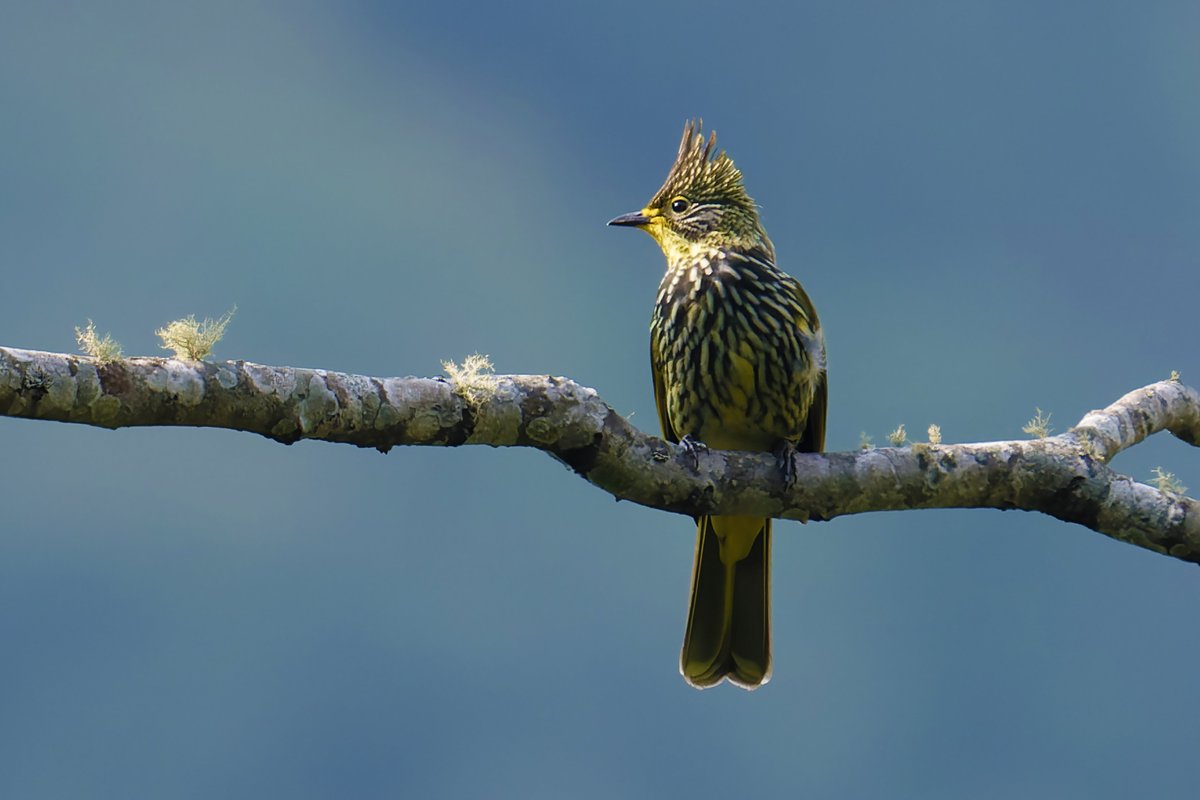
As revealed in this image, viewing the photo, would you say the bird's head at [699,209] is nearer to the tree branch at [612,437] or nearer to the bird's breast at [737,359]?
the bird's breast at [737,359]

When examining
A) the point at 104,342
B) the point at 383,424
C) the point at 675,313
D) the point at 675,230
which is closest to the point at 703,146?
the point at 675,230

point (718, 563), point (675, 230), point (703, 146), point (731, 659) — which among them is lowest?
point (731, 659)

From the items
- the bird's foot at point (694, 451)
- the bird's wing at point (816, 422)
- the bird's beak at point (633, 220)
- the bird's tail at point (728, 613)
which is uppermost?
the bird's beak at point (633, 220)

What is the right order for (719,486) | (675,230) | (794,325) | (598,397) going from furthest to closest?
1. (675,230)
2. (794,325)
3. (719,486)
4. (598,397)

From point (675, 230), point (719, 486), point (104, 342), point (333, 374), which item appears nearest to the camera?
point (104, 342)

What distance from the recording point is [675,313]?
16.0 ft

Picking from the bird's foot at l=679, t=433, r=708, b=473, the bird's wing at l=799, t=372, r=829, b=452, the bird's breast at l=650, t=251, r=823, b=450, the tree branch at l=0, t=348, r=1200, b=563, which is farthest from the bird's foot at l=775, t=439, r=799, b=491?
the bird's wing at l=799, t=372, r=829, b=452

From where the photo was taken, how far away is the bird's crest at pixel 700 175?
5.34 meters

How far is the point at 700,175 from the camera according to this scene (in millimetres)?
5379

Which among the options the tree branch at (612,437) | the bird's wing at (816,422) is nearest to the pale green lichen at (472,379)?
the tree branch at (612,437)

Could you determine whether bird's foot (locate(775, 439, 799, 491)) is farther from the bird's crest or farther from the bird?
the bird's crest

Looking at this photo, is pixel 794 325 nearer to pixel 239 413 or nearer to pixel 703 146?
pixel 703 146

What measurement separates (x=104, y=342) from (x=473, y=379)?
3.01ft

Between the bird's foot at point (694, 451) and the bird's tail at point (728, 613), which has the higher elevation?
the bird's foot at point (694, 451)
